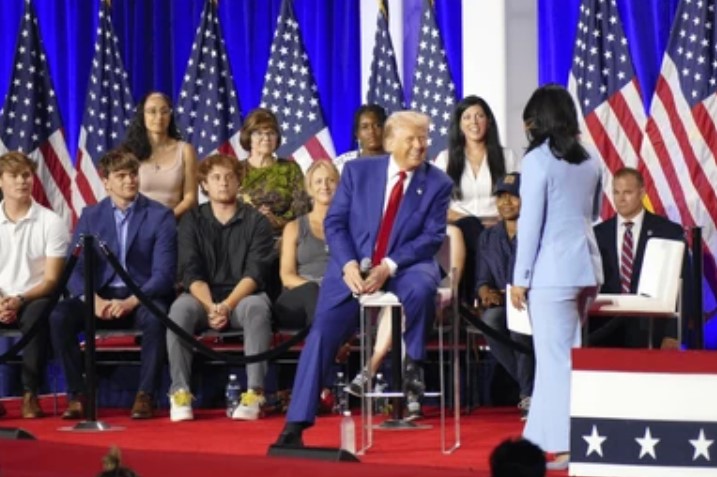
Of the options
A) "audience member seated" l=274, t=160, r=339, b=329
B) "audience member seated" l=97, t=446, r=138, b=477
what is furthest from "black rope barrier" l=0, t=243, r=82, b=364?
"audience member seated" l=97, t=446, r=138, b=477

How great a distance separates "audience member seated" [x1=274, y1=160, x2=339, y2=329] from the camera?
32.9ft

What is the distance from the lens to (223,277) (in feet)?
33.7

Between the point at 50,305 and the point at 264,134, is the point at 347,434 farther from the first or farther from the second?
the point at 264,134

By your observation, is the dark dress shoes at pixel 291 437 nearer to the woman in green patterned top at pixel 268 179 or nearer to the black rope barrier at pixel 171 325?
the black rope barrier at pixel 171 325

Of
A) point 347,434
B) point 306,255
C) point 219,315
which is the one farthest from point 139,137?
point 347,434

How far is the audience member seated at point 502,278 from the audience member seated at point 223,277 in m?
1.21

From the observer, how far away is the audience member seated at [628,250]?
10117 mm

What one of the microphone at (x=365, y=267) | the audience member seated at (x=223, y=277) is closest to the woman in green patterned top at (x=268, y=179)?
the audience member seated at (x=223, y=277)

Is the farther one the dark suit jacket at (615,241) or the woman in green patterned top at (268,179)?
the woman in green patterned top at (268,179)

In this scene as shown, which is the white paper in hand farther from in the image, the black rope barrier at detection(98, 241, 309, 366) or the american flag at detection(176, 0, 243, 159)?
the american flag at detection(176, 0, 243, 159)

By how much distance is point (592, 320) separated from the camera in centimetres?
1027

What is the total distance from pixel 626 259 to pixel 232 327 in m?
2.26

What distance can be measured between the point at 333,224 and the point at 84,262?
167cm

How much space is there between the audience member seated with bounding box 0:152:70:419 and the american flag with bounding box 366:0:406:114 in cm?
299
